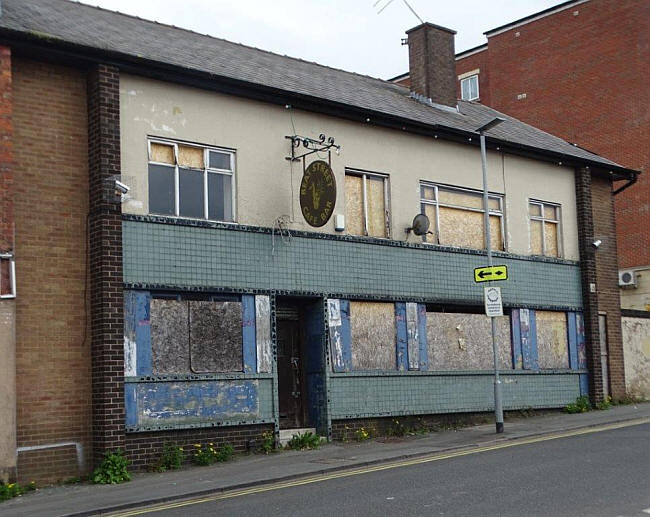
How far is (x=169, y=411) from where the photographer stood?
1591 centimetres

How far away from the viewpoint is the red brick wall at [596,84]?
34.6 metres

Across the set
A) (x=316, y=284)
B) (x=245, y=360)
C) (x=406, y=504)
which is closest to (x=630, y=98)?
(x=316, y=284)

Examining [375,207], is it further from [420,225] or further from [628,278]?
[628,278]

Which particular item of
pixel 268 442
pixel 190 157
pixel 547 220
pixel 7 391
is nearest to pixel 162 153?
pixel 190 157

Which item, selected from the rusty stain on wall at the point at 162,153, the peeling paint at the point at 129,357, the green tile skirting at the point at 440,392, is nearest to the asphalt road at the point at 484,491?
→ the peeling paint at the point at 129,357

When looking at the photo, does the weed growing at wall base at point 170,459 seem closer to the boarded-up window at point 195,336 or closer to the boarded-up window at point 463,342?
the boarded-up window at point 195,336

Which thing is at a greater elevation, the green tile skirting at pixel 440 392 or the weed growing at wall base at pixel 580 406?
the green tile skirting at pixel 440 392

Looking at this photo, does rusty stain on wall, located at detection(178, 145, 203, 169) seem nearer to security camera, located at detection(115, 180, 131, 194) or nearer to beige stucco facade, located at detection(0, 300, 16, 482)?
security camera, located at detection(115, 180, 131, 194)

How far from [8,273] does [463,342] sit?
35.6ft

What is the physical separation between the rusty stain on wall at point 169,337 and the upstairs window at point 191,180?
1.71 m

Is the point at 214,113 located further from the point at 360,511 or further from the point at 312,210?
the point at 360,511

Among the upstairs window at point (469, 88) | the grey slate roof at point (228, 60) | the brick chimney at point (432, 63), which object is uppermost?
the upstairs window at point (469, 88)

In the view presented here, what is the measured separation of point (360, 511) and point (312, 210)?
7894 millimetres

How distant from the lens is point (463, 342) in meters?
21.3
